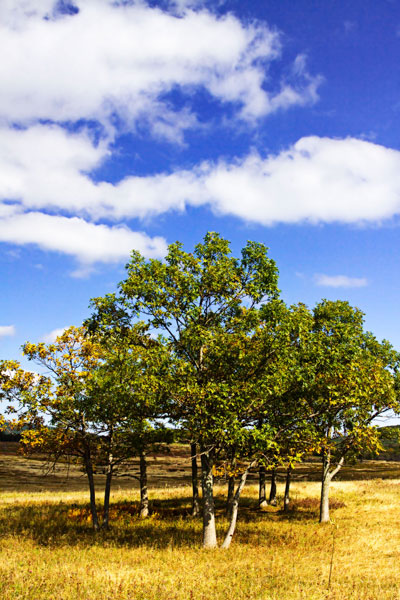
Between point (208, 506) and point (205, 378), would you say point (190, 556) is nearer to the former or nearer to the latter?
point (208, 506)

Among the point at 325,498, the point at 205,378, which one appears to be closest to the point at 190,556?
the point at 205,378

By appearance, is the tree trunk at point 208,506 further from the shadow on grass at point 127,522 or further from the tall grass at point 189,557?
the shadow on grass at point 127,522

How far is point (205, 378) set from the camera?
1766cm

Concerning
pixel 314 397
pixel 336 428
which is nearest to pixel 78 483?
pixel 336 428

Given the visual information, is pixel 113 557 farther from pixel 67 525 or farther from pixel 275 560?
pixel 67 525

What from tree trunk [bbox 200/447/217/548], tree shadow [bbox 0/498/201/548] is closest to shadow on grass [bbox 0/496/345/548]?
tree shadow [bbox 0/498/201/548]

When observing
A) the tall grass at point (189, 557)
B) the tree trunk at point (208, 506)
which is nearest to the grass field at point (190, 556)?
the tall grass at point (189, 557)

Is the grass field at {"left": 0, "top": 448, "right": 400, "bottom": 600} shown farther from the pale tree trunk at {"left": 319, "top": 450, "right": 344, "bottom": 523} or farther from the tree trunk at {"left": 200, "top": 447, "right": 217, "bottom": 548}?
the pale tree trunk at {"left": 319, "top": 450, "right": 344, "bottom": 523}

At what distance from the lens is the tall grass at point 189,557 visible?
10.9m

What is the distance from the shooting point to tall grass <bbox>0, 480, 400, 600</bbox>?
429 inches

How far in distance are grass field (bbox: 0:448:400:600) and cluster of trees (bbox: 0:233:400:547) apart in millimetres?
2452

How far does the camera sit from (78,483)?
190 feet

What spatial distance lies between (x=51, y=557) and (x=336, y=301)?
21.4 m

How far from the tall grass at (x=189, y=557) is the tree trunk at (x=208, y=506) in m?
0.66
